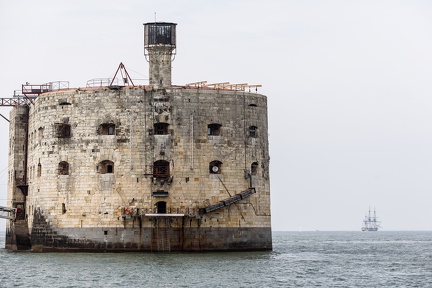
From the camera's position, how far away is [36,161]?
53.4 metres

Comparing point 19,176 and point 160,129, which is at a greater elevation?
point 160,129

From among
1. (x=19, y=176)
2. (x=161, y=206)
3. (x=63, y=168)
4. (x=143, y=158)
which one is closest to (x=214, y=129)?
(x=143, y=158)

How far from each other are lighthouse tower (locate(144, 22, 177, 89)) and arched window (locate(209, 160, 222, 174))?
5344 mm

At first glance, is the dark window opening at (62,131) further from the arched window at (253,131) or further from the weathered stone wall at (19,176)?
the arched window at (253,131)

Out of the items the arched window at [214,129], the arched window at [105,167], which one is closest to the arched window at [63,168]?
the arched window at [105,167]

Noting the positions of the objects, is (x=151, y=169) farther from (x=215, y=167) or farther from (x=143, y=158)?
(x=215, y=167)

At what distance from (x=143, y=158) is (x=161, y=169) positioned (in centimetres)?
101

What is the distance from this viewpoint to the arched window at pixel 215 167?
50.6 metres

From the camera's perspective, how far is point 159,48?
53625 mm

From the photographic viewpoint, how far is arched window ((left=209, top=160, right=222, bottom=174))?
166 feet

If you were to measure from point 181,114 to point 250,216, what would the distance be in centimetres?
616

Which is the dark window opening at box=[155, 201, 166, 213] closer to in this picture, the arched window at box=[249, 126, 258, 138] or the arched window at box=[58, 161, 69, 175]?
the arched window at box=[58, 161, 69, 175]

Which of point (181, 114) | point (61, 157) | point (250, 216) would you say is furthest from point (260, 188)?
point (61, 157)

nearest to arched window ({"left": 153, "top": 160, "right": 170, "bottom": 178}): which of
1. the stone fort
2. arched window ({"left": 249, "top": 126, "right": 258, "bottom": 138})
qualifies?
the stone fort
